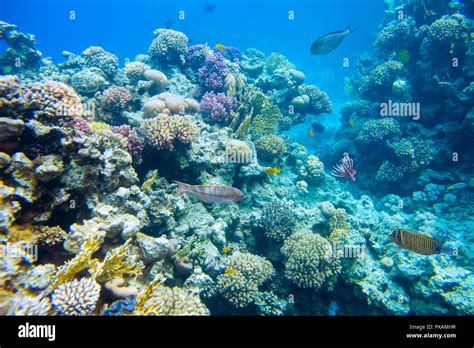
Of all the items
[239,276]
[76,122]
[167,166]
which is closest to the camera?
[76,122]

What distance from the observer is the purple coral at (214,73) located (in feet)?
27.0

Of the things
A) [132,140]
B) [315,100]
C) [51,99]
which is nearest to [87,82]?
[132,140]

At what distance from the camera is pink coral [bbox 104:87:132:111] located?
6.21 meters

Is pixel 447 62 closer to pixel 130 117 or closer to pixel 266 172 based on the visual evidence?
pixel 266 172

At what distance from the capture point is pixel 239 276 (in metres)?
4.52

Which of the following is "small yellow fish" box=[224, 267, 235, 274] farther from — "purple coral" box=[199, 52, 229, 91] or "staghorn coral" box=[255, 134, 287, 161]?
"purple coral" box=[199, 52, 229, 91]

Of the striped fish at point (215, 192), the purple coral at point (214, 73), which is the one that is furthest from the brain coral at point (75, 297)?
the purple coral at point (214, 73)

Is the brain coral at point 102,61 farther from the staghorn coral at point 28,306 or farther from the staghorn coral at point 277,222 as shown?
the staghorn coral at point 28,306

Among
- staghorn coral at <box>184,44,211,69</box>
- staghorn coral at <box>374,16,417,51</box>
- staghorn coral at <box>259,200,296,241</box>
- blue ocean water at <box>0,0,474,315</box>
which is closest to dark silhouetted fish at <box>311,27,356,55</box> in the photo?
blue ocean water at <box>0,0,474,315</box>

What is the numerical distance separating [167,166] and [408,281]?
6231 millimetres

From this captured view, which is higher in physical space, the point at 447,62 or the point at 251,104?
the point at 447,62

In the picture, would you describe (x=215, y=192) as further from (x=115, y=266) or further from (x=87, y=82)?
(x=87, y=82)

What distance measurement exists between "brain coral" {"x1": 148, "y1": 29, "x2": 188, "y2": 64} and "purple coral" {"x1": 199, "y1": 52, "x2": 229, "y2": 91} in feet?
4.78
